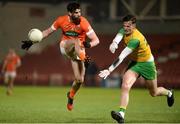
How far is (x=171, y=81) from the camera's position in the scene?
125 feet

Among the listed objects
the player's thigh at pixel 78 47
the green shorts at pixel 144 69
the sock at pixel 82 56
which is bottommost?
the green shorts at pixel 144 69

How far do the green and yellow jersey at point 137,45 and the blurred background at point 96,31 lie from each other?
26241 mm

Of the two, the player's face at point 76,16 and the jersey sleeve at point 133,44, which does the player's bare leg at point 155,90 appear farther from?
the player's face at point 76,16

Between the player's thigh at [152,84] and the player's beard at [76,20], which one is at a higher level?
the player's beard at [76,20]

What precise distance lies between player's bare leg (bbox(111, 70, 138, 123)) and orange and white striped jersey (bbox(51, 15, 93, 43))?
225 cm

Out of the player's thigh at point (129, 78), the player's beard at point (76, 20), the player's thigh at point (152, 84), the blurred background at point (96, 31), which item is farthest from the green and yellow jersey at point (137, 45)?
the blurred background at point (96, 31)

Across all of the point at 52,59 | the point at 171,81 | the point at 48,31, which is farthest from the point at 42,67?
the point at 48,31

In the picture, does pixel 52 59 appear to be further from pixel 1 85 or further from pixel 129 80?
pixel 129 80

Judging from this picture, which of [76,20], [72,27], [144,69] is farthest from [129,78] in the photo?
[72,27]

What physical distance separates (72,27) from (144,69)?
2.39 m

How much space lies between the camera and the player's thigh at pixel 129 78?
12391 millimetres

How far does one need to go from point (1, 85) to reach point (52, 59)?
462cm

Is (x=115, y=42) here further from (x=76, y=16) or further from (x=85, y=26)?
(x=85, y=26)

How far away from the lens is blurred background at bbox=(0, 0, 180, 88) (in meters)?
40.2
